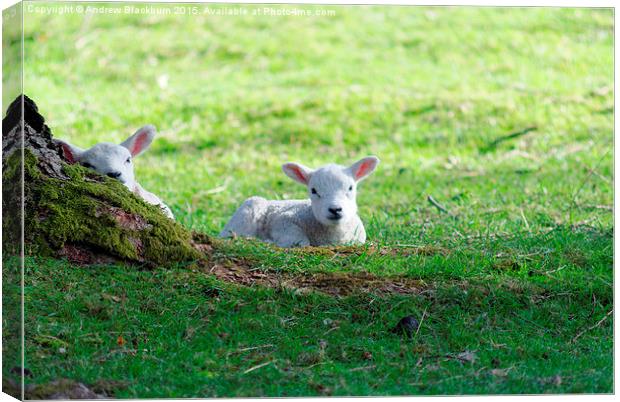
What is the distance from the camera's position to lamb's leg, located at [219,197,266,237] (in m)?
8.28

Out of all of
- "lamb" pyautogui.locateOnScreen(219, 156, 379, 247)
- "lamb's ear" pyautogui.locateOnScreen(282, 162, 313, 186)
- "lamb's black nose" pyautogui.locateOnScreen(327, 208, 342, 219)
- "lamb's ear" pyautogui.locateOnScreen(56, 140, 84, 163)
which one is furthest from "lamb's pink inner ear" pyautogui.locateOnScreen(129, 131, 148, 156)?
"lamb's black nose" pyautogui.locateOnScreen(327, 208, 342, 219)

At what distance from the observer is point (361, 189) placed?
11219 mm

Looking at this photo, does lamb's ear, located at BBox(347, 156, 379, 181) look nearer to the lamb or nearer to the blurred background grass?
the lamb

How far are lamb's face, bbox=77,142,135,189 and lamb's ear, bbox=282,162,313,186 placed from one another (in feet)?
3.76

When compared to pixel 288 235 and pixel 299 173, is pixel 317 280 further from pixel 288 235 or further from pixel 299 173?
pixel 299 173

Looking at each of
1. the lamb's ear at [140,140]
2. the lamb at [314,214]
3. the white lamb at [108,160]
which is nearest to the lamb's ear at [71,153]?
the white lamb at [108,160]

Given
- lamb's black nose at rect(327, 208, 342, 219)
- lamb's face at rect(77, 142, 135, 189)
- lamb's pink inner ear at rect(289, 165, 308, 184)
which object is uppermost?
lamb's face at rect(77, 142, 135, 189)

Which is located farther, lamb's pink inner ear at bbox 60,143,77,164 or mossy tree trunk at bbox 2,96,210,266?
lamb's pink inner ear at bbox 60,143,77,164

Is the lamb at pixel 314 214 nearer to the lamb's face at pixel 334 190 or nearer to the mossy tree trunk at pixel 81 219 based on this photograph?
the lamb's face at pixel 334 190

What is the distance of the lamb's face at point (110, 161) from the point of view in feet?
24.5

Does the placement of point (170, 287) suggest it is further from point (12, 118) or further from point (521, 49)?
point (521, 49)

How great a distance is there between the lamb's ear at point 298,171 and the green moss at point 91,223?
1452mm

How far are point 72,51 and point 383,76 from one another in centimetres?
396

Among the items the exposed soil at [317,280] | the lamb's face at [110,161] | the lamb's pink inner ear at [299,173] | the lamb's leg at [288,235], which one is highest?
the lamb's face at [110,161]
